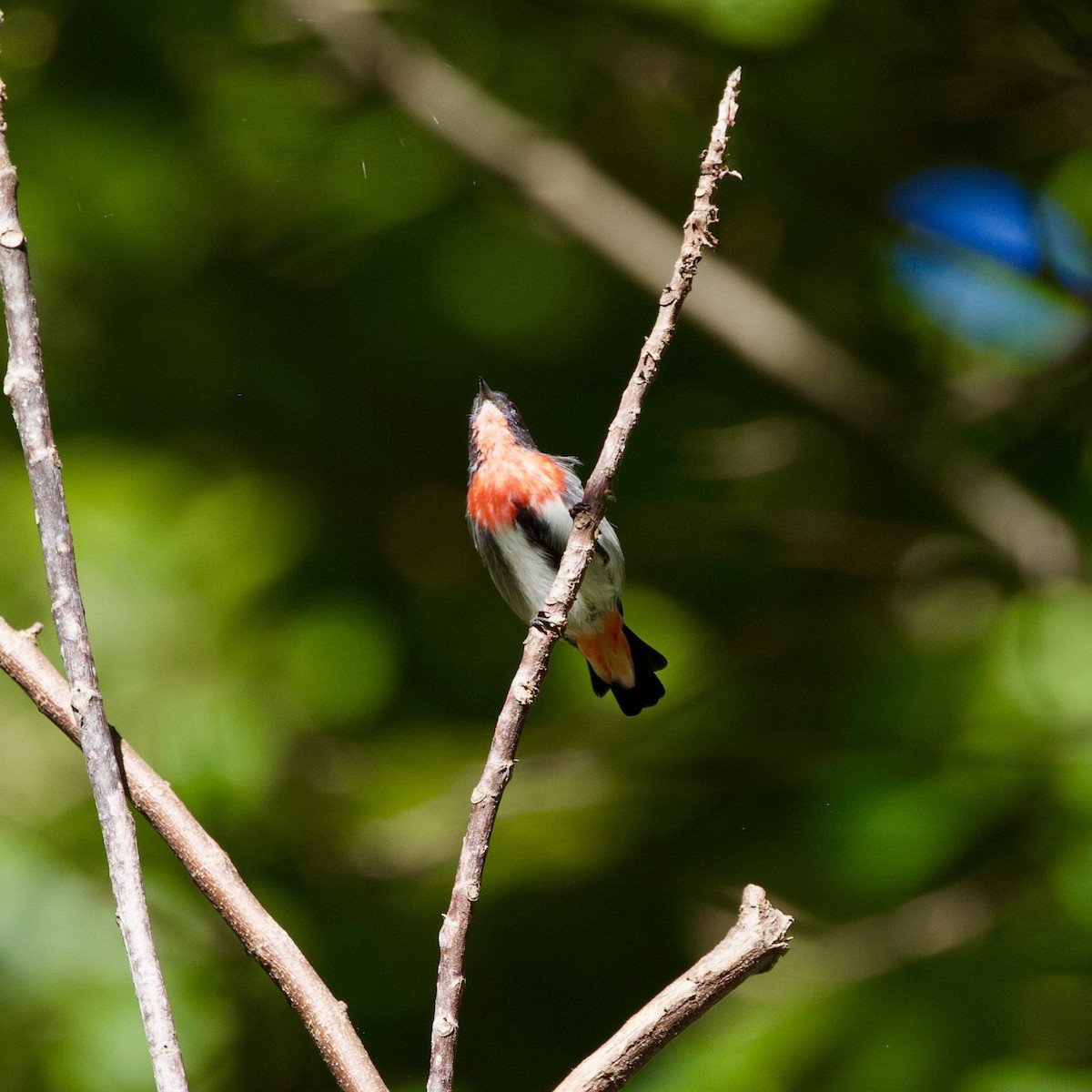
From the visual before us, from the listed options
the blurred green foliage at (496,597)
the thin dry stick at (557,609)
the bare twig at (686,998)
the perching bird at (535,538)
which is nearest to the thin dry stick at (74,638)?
the thin dry stick at (557,609)

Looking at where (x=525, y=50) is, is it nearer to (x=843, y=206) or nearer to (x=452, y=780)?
(x=843, y=206)

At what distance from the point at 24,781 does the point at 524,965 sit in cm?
145

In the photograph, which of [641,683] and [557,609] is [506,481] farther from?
[557,609]

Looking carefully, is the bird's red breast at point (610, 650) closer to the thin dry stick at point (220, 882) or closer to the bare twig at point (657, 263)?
the bare twig at point (657, 263)

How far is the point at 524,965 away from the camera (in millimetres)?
3057

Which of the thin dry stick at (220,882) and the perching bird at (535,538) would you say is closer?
the thin dry stick at (220,882)

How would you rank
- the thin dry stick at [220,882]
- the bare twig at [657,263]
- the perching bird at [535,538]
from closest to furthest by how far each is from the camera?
the thin dry stick at [220,882] < the perching bird at [535,538] < the bare twig at [657,263]

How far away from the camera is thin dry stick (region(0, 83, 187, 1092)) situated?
117 centimetres

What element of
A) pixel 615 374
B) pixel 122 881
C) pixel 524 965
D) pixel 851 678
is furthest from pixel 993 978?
pixel 122 881

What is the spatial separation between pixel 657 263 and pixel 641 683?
1.28 meters

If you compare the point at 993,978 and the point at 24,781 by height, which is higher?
the point at 24,781

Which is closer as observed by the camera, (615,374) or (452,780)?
(452,780)

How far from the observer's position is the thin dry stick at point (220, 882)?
4.52ft

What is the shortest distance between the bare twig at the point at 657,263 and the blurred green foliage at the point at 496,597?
66 mm
